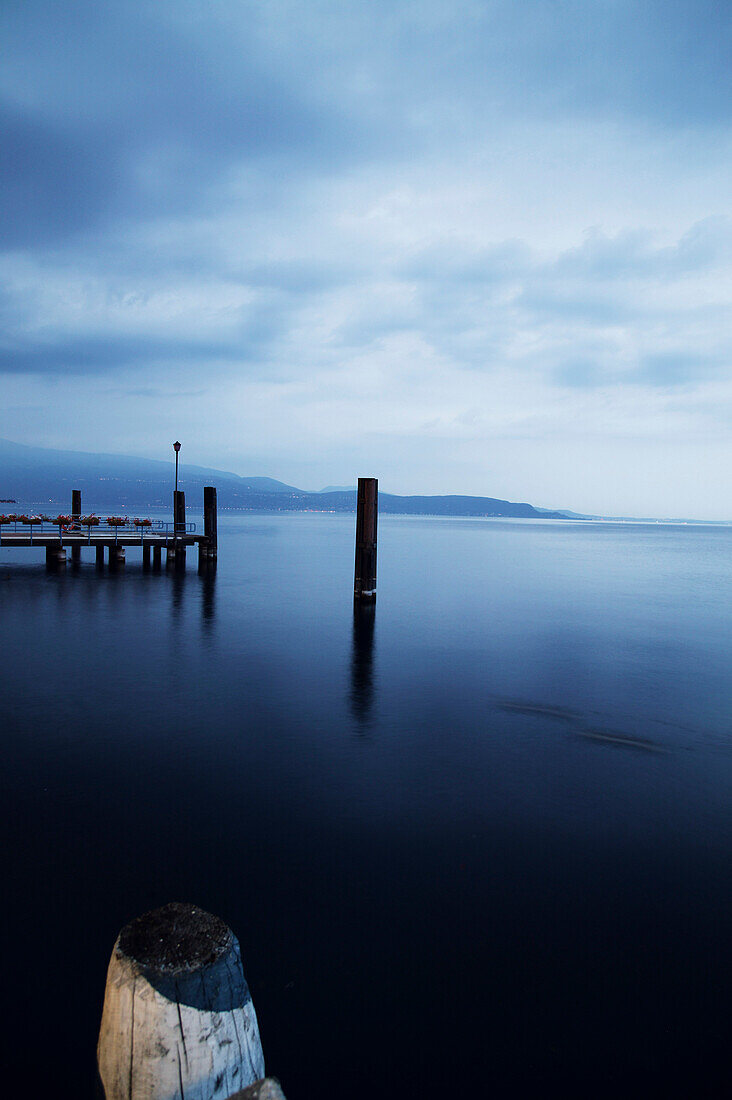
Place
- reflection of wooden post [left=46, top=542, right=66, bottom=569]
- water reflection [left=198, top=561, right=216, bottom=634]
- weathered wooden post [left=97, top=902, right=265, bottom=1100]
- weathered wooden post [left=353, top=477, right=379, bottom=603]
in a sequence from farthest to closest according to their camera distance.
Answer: reflection of wooden post [left=46, top=542, right=66, bottom=569] → water reflection [left=198, top=561, right=216, bottom=634] → weathered wooden post [left=353, top=477, right=379, bottom=603] → weathered wooden post [left=97, top=902, right=265, bottom=1100]

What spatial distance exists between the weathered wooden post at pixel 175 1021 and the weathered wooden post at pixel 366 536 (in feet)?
62.0

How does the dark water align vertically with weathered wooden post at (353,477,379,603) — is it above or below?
below

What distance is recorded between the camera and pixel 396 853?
824 centimetres

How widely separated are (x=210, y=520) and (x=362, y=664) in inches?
928

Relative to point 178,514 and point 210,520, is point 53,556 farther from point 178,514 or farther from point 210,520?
point 210,520

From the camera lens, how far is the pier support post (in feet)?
124

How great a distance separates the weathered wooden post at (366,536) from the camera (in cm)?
2356

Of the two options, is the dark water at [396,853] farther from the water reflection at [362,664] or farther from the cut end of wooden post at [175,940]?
the cut end of wooden post at [175,940]

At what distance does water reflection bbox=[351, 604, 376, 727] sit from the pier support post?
13537 mm

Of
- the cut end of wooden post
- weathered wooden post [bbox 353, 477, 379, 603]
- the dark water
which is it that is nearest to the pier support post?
weathered wooden post [bbox 353, 477, 379, 603]

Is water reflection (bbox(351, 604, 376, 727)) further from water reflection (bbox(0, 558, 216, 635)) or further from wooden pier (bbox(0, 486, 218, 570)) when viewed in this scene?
wooden pier (bbox(0, 486, 218, 570))

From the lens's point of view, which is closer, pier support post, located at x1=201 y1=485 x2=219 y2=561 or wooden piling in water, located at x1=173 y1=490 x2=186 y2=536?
pier support post, located at x1=201 y1=485 x2=219 y2=561

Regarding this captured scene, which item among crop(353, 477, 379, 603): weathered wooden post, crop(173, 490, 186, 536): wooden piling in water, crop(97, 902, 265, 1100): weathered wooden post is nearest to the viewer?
crop(97, 902, 265, 1100): weathered wooden post

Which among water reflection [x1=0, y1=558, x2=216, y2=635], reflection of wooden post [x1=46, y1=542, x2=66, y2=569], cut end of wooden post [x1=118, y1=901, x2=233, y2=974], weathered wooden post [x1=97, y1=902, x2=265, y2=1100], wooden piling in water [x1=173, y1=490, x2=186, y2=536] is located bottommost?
water reflection [x1=0, y1=558, x2=216, y2=635]
